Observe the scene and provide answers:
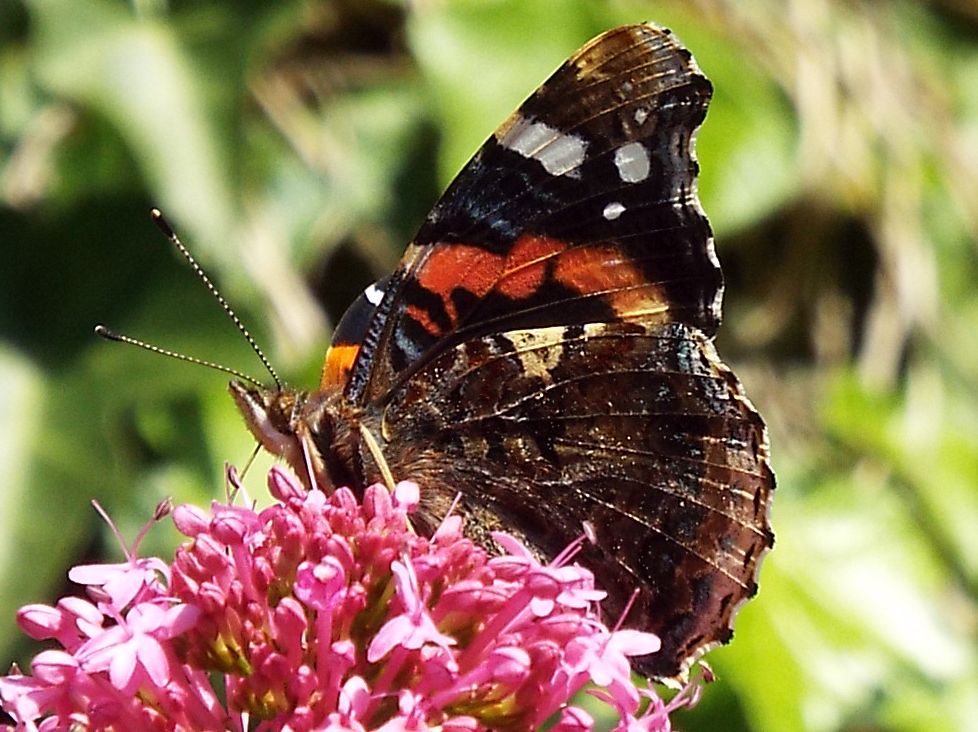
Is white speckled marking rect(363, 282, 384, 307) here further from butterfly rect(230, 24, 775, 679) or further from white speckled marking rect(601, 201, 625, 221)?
white speckled marking rect(601, 201, 625, 221)

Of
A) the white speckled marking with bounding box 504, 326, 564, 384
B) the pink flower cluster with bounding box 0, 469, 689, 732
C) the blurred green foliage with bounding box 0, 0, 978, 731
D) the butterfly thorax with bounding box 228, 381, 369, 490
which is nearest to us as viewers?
the pink flower cluster with bounding box 0, 469, 689, 732

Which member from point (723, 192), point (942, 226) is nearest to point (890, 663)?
point (723, 192)

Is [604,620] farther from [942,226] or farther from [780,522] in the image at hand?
[942,226]

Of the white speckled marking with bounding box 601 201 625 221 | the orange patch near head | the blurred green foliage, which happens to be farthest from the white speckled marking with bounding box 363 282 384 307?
the blurred green foliage

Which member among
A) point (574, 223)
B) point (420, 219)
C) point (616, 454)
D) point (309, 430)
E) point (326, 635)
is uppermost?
point (420, 219)

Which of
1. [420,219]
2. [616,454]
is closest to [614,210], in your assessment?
[616,454]

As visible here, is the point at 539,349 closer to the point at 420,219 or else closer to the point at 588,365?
the point at 588,365

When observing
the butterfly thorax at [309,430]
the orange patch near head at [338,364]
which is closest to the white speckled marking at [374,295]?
the orange patch near head at [338,364]

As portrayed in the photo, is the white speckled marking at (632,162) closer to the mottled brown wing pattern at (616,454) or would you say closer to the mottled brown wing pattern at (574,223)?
the mottled brown wing pattern at (574,223)
